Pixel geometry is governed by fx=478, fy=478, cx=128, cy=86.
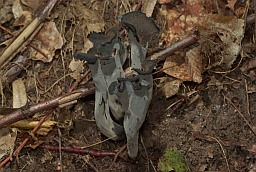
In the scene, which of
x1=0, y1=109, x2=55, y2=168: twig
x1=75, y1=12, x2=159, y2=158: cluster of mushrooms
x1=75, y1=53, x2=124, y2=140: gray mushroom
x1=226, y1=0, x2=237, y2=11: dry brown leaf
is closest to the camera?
x1=75, y1=12, x2=159, y2=158: cluster of mushrooms

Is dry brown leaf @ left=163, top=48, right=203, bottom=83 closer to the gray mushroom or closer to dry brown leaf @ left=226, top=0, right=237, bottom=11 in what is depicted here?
dry brown leaf @ left=226, top=0, right=237, bottom=11

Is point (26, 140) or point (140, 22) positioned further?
point (26, 140)

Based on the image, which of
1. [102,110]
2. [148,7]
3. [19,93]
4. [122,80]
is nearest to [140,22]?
[122,80]

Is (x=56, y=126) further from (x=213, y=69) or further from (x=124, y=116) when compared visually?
(x=213, y=69)

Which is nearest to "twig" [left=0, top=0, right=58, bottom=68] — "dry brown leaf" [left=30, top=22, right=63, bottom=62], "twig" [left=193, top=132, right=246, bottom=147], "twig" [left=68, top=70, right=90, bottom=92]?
"dry brown leaf" [left=30, top=22, right=63, bottom=62]

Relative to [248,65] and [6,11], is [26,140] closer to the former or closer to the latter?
[6,11]
